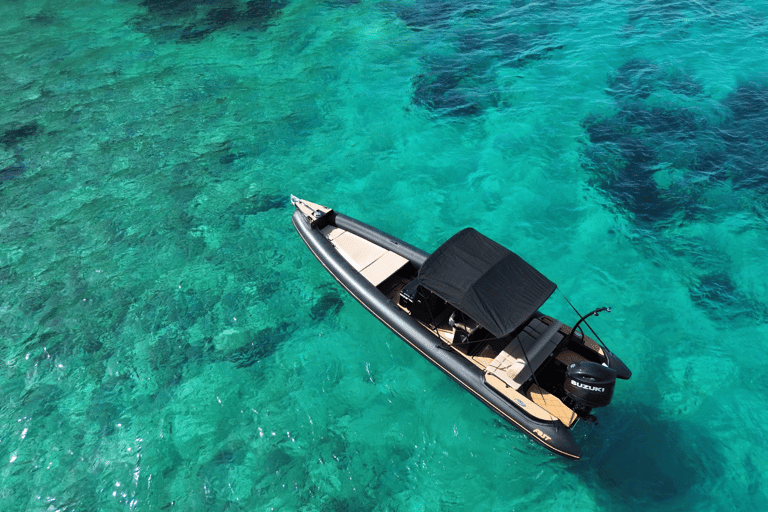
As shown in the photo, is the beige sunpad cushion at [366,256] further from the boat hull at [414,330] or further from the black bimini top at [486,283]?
the black bimini top at [486,283]

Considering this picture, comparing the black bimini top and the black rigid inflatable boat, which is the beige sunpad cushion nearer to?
the black rigid inflatable boat

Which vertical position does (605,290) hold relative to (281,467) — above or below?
above

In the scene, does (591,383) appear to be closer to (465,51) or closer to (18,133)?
(465,51)

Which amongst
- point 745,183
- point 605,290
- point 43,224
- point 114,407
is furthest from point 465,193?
point 43,224

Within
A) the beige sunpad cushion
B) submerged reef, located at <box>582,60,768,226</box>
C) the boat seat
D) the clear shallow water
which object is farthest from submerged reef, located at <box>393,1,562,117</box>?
the boat seat

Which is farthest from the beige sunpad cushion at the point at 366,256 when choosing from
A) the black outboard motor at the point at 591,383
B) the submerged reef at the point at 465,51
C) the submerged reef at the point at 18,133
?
the submerged reef at the point at 18,133

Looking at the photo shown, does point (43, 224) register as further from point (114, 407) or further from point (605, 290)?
point (605, 290)
